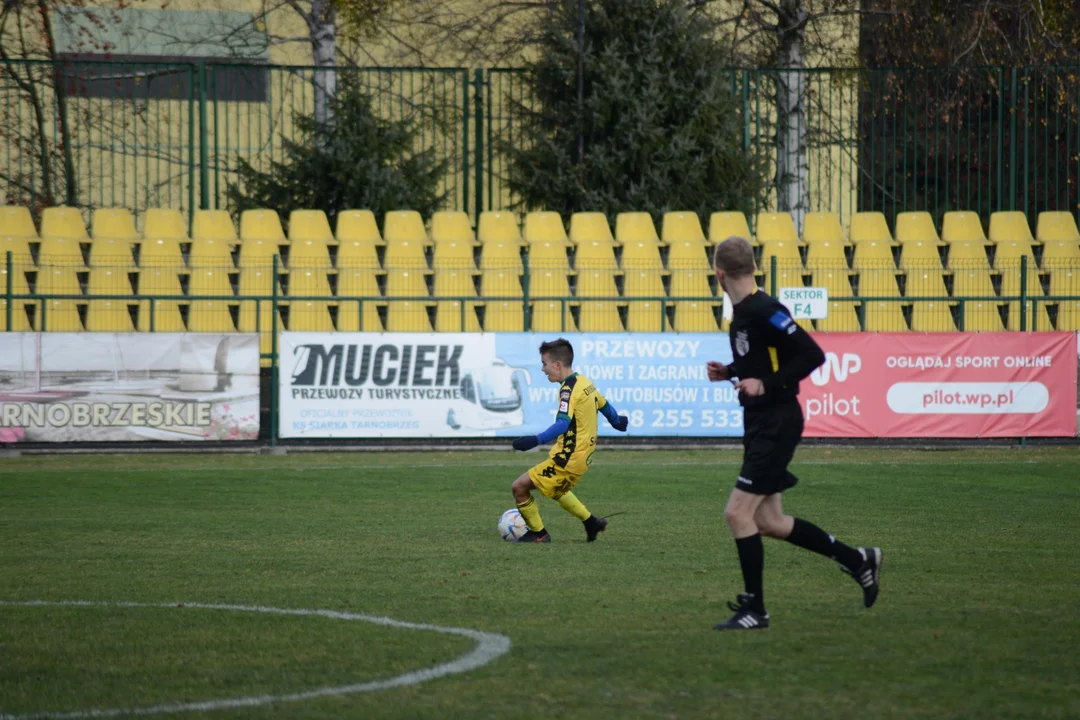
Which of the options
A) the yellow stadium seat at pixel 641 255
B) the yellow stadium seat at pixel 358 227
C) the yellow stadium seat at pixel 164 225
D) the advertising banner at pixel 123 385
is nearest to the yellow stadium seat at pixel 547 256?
the yellow stadium seat at pixel 641 255

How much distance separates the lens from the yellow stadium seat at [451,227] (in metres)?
22.4

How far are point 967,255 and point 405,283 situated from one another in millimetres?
9666

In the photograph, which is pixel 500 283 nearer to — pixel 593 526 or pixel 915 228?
pixel 915 228

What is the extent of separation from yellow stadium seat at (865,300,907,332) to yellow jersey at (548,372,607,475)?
41.2 feet

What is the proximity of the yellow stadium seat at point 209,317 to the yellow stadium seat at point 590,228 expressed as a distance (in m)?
5.86

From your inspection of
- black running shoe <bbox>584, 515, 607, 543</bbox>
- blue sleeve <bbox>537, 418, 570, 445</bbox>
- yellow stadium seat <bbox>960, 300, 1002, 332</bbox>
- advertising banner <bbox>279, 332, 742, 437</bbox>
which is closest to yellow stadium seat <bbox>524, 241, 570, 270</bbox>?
advertising banner <bbox>279, 332, 742, 437</bbox>

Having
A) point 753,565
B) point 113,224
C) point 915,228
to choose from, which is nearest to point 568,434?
point 753,565

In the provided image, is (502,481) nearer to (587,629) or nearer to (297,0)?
(587,629)

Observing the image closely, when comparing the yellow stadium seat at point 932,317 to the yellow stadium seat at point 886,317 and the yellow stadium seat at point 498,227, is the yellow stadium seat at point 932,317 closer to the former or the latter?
the yellow stadium seat at point 886,317

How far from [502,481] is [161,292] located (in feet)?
26.8

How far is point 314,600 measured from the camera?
23.4ft

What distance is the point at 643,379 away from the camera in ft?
61.9

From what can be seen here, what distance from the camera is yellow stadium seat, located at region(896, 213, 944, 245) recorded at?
23.6 m

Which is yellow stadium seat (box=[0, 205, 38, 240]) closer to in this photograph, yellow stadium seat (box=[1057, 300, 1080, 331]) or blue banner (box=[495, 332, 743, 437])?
blue banner (box=[495, 332, 743, 437])
